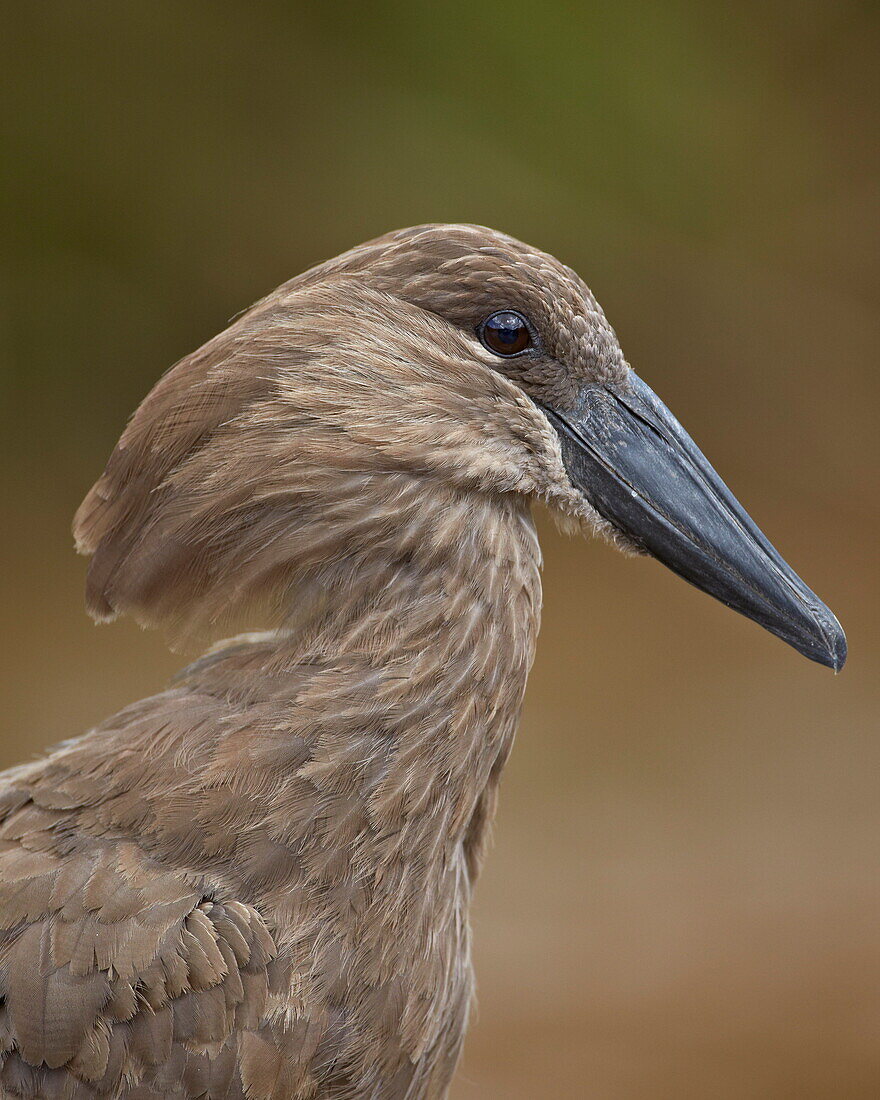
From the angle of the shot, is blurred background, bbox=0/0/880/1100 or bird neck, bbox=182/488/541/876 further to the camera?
blurred background, bbox=0/0/880/1100

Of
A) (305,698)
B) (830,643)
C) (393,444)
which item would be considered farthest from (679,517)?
(305,698)

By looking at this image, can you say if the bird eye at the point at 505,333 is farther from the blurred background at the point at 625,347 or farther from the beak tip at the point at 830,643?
the blurred background at the point at 625,347

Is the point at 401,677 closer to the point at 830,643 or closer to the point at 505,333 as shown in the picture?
the point at 505,333

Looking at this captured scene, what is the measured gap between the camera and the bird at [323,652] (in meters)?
1.40

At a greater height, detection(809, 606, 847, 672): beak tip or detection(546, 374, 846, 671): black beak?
detection(546, 374, 846, 671): black beak

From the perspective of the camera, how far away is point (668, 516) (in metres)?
1.59

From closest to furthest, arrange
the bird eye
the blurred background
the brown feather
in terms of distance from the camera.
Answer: the brown feather
the bird eye
the blurred background

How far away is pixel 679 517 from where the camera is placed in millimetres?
1590

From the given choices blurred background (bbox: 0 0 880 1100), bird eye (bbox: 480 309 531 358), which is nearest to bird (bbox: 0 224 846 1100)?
bird eye (bbox: 480 309 531 358)

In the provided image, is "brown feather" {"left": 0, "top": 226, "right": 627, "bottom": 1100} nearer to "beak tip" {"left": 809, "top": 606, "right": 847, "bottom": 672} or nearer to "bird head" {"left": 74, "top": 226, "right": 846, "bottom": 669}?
"bird head" {"left": 74, "top": 226, "right": 846, "bottom": 669}

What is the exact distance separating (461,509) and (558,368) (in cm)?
23

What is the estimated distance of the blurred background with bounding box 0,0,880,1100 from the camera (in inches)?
146

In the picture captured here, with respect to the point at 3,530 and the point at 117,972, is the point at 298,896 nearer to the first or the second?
the point at 117,972

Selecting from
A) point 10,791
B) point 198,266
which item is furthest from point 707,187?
point 10,791
